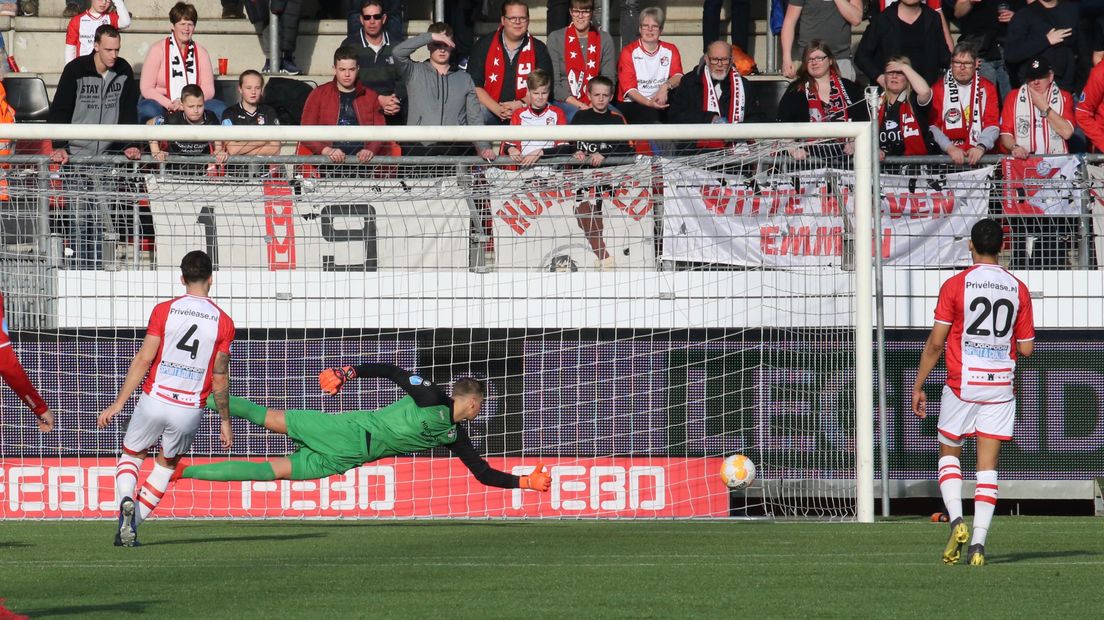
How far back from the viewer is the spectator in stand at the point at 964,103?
45.9 feet

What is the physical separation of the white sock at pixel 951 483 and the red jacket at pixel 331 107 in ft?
23.3

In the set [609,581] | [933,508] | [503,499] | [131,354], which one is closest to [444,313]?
[503,499]

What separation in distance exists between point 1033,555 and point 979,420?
856 mm

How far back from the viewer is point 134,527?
360 inches

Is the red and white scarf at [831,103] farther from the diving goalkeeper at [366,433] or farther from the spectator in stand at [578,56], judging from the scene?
the diving goalkeeper at [366,433]

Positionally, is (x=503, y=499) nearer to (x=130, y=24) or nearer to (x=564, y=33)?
(x=564, y=33)

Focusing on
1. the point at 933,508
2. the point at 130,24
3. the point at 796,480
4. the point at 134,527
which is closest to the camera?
the point at 134,527

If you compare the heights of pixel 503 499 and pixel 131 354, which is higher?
pixel 131 354

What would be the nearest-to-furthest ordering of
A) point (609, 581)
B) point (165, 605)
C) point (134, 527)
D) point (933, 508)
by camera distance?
1. point (165, 605)
2. point (609, 581)
3. point (134, 527)
4. point (933, 508)

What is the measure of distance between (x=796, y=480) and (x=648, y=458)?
1144 mm

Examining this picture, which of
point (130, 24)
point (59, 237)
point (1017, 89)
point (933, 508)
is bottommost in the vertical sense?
point (933, 508)

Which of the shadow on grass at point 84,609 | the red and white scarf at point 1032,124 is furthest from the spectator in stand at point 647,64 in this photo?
the shadow on grass at point 84,609

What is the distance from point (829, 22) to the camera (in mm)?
16250

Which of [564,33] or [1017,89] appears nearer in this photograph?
[1017,89]
